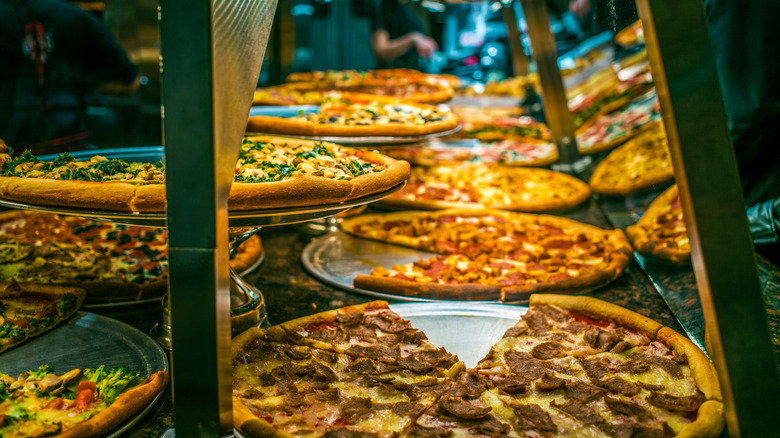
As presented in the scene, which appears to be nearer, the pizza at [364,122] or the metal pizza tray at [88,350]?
the metal pizza tray at [88,350]

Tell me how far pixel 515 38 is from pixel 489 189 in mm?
3721

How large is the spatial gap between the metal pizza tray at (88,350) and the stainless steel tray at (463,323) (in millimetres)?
891

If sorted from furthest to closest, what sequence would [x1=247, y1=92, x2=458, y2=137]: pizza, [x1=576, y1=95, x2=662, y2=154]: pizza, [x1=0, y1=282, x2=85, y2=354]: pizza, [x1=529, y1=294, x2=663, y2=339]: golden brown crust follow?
[x1=576, y1=95, x2=662, y2=154]: pizza < [x1=247, y1=92, x2=458, y2=137]: pizza < [x1=529, y1=294, x2=663, y2=339]: golden brown crust < [x1=0, y1=282, x2=85, y2=354]: pizza

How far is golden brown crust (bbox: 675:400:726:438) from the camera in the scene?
1.36 metres

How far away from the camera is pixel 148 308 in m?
2.38

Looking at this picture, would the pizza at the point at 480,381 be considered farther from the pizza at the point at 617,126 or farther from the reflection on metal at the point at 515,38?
the reflection on metal at the point at 515,38

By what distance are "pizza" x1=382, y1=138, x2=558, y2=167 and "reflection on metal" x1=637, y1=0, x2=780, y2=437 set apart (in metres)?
3.93

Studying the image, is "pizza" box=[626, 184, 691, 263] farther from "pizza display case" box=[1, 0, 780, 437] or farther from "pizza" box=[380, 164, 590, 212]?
"pizza display case" box=[1, 0, 780, 437]

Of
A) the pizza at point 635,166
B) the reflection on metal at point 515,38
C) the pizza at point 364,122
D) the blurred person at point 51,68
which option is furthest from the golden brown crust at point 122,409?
the reflection on metal at point 515,38

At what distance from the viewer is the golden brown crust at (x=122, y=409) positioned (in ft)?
4.41

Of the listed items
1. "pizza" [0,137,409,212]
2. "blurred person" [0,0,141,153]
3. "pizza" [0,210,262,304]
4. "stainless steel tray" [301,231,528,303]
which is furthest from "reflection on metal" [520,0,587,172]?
"blurred person" [0,0,141,153]

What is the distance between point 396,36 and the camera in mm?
9742

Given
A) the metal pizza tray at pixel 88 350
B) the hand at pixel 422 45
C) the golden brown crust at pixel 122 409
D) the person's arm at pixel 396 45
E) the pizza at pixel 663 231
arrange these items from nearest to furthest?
the golden brown crust at pixel 122 409 → the metal pizza tray at pixel 88 350 → the pizza at pixel 663 231 → the person's arm at pixel 396 45 → the hand at pixel 422 45

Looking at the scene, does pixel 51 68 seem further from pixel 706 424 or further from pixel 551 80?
pixel 706 424
